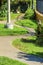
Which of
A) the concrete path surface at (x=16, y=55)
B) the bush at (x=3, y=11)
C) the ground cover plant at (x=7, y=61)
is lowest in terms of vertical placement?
the bush at (x=3, y=11)

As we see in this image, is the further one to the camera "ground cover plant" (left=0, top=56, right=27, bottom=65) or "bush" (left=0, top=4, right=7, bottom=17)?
"bush" (left=0, top=4, right=7, bottom=17)

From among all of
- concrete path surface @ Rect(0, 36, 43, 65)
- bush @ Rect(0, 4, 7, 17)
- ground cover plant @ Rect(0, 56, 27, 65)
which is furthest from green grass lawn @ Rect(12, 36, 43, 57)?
bush @ Rect(0, 4, 7, 17)

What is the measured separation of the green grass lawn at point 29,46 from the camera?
13195 millimetres

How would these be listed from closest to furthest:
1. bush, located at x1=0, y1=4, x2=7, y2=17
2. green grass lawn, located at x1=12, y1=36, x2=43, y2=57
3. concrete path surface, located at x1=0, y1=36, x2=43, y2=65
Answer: concrete path surface, located at x1=0, y1=36, x2=43, y2=65, green grass lawn, located at x1=12, y1=36, x2=43, y2=57, bush, located at x1=0, y1=4, x2=7, y2=17

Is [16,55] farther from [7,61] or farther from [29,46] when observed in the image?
[29,46]

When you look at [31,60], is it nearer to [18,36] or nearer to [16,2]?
[18,36]

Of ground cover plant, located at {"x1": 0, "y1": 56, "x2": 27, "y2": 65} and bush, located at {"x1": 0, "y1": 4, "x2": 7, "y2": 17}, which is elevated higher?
ground cover plant, located at {"x1": 0, "y1": 56, "x2": 27, "y2": 65}

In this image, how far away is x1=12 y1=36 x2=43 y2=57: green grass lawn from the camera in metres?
13.2

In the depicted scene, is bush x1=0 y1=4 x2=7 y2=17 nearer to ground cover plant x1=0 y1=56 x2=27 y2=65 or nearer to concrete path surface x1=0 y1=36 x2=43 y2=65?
concrete path surface x1=0 y1=36 x2=43 y2=65

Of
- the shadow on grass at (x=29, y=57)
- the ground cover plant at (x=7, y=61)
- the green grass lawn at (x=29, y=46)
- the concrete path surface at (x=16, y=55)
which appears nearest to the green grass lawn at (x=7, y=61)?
the ground cover plant at (x=7, y=61)

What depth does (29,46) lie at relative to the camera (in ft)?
47.8

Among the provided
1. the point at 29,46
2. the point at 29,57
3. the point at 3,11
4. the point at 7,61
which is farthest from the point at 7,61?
the point at 3,11

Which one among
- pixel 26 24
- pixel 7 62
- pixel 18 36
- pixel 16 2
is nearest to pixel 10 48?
pixel 7 62

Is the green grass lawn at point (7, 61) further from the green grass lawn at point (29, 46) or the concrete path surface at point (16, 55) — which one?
the green grass lawn at point (29, 46)
